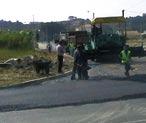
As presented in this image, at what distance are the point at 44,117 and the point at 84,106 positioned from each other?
205 centimetres

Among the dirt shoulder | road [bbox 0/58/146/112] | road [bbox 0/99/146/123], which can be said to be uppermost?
road [bbox 0/99/146/123]

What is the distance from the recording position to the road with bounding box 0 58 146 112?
15.9 meters

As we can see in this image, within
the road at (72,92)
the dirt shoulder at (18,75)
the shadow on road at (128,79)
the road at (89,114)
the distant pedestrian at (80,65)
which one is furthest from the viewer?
the distant pedestrian at (80,65)

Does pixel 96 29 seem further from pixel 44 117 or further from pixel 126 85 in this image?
pixel 44 117

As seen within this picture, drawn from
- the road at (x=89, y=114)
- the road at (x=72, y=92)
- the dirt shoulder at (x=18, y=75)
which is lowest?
the dirt shoulder at (x=18, y=75)

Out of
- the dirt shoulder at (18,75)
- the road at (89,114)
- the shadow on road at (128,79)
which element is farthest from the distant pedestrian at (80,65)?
the road at (89,114)

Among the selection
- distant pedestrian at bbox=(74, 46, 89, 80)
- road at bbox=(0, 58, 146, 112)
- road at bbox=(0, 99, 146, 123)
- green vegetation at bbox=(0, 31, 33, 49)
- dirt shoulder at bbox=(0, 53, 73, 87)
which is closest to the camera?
road at bbox=(0, 99, 146, 123)

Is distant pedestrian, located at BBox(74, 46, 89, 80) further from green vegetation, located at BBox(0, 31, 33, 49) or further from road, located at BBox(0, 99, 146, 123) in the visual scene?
green vegetation, located at BBox(0, 31, 33, 49)

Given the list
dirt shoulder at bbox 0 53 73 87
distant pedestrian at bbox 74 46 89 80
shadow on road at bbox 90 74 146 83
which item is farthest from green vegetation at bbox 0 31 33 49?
shadow on road at bbox 90 74 146 83

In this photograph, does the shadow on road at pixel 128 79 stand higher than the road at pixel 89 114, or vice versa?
the road at pixel 89 114

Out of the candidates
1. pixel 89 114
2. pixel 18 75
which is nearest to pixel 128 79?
pixel 18 75

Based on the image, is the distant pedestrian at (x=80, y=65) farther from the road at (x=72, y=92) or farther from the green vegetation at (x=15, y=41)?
the green vegetation at (x=15, y=41)

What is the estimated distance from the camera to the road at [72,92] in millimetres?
15883

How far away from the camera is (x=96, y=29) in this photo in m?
35.7
